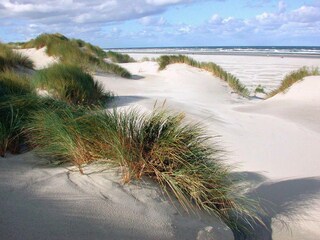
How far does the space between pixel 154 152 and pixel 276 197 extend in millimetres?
1632

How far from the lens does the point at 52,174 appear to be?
3.35 metres

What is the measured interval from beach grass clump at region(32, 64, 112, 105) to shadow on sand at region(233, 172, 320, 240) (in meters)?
3.65

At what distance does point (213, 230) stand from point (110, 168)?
1.03 metres

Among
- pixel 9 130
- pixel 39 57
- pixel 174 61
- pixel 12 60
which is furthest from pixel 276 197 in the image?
pixel 174 61

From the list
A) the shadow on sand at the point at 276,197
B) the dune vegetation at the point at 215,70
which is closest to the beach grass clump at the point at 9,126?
the shadow on sand at the point at 276,197

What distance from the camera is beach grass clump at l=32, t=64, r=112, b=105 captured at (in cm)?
733

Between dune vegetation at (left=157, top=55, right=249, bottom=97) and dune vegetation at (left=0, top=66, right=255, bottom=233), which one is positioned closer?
dune vegetation at (left=0, top=66, right=255, bottom=233)

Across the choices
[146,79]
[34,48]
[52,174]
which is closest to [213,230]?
[52,174]

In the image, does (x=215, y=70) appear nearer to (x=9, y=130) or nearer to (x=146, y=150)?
(x=9, y=130)

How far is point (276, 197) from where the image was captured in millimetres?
4199

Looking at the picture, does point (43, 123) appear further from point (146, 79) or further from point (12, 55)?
point (146, 79)

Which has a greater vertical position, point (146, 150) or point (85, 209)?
point (146, 150)

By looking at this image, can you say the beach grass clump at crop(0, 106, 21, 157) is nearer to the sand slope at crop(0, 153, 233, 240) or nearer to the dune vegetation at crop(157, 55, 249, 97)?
the sand slope at crop(0, 153, 233, 240)

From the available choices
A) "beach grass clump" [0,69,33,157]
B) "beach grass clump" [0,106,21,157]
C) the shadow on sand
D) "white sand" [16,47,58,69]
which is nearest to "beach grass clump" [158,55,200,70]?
"white sand" [16,47,58,69]
